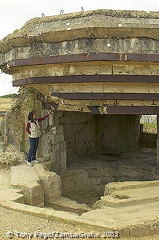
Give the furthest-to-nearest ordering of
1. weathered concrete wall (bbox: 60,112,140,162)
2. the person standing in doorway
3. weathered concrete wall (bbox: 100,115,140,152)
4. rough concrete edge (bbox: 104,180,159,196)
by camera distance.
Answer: weathered concrete wall (bbox: 100,115,140,152)
weathered concrete wall (bbox: 60,112,140,162)
the person standing in doorway
rough concrete edge (bbox: 104,180,159,196)

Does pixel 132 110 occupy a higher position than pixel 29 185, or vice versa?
pixel 132 110

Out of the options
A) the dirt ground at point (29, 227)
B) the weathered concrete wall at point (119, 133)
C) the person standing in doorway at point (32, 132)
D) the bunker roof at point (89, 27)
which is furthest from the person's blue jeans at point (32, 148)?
the weathered concrete wall at point (119, 133)

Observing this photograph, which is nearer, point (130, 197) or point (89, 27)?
point (130, 197)

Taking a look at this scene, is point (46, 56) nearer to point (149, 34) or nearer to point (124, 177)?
point (149, 34)

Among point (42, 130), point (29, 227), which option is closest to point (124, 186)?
point (29, 227)

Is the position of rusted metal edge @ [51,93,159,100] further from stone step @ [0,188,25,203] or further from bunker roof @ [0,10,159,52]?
stone step @ [0,188,25,203]

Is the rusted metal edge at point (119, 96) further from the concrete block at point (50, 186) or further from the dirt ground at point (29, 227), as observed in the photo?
the dirt ground at point (29, 227)

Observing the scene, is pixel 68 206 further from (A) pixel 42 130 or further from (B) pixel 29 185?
(A) pixel 42 130

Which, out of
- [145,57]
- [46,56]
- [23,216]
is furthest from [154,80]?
[23,216]

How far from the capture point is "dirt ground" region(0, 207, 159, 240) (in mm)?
3094

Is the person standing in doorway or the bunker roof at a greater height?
the bunker roof

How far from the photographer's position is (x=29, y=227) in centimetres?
336

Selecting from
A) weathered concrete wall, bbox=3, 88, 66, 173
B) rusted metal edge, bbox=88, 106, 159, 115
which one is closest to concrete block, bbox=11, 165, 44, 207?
weathered concrete wall, bbox=3, 88, 66, 173

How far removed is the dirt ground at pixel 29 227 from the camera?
309 centimetres
